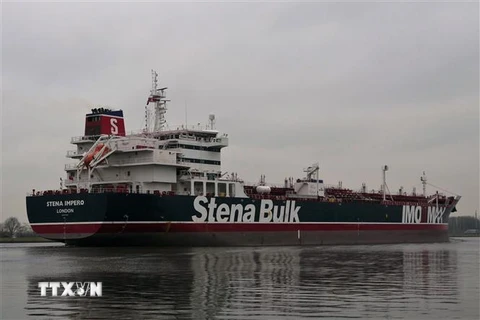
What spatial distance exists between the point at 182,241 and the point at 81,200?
21.0ft

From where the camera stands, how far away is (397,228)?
190ft

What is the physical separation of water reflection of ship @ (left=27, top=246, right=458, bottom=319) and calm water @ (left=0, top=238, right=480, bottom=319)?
0.02m

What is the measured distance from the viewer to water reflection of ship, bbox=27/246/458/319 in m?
12.6

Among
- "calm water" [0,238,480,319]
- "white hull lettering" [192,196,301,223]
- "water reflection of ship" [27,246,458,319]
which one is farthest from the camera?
"white hull lettering" [192,196,301,223]

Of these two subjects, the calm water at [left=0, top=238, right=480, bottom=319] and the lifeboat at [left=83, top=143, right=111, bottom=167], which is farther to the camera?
the lifeboat at [left=83, top=143, right=111, bottom=167]

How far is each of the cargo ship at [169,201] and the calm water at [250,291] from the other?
14.0 m

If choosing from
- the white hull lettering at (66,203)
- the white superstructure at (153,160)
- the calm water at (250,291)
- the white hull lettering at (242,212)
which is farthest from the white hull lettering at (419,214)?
the calm water at (250,291)

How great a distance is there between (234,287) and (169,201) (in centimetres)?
2331

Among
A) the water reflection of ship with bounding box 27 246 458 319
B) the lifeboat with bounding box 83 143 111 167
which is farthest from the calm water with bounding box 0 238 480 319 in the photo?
the lifeboat with bounding box 83 143 111 167

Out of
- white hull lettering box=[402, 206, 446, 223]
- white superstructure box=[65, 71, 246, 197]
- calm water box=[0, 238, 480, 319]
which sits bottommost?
calm water box=[0, 238, 480, 319]

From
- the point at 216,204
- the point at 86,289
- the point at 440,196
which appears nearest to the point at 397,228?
the point at 440,196

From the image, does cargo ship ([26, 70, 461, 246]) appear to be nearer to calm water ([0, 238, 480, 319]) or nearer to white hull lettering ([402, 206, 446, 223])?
white hull lettering ([402, 206, 446, 223])

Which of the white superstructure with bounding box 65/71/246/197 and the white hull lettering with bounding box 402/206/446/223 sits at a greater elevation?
the white superstructure with bounding box 65/71/246/197

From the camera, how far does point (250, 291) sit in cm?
1544
